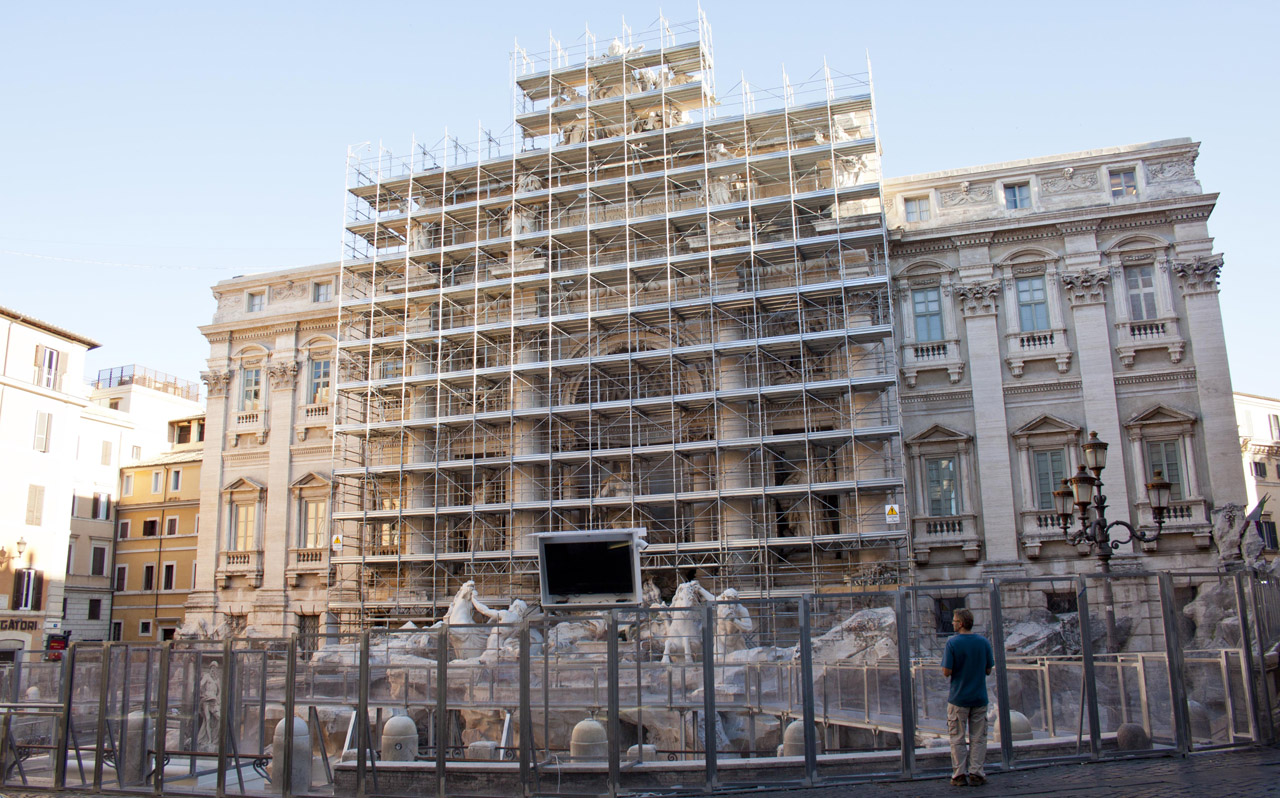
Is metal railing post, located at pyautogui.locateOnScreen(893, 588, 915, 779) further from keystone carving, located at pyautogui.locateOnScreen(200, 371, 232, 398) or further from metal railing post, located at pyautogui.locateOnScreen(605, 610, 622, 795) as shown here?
keystone carving, located at pyautogui.locateOnScreen(200, 371, 232, 398)

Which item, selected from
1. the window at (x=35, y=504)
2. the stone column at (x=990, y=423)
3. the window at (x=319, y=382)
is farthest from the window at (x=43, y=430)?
the stone column at (x=990, y=423)

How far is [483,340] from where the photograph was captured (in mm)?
32531

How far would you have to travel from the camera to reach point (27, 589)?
3725cm

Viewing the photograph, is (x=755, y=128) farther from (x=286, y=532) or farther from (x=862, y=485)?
(x=286, y=532)

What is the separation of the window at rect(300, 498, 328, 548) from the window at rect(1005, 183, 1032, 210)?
23451mm

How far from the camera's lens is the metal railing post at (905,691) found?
11031 mm

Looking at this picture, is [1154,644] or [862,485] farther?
[862,485]

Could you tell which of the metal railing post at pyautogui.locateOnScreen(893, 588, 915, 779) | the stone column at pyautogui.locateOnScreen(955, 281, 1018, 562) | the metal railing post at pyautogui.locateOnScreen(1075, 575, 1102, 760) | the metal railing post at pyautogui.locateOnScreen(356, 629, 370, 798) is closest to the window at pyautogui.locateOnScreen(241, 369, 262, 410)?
the stone column at pyautogui.locateOnScreen(955, 281, 1018, 562)

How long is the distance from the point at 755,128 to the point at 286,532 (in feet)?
65.3

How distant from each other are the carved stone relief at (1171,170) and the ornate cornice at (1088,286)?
3.12m

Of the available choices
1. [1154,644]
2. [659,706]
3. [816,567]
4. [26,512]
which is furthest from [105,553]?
[1154,644]

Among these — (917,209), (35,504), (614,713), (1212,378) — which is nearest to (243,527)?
(35,504)

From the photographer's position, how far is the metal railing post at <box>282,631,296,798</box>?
11961 millimetres

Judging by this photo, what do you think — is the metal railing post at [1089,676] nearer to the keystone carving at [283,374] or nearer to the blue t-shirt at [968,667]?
the blue t-shirt at [968,667]
